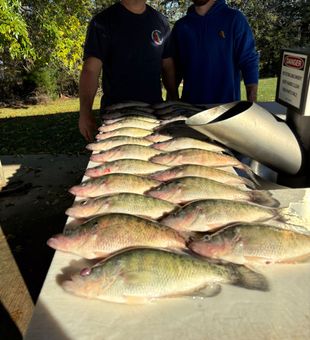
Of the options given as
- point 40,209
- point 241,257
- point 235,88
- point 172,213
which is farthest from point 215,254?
point 40,209

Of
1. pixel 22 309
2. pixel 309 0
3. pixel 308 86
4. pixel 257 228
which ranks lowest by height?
pixel 22 309

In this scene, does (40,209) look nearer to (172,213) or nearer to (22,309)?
(22,309)

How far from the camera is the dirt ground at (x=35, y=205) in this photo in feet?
14.5

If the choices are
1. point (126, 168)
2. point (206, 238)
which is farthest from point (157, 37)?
point (206, 238)

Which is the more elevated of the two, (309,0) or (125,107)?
(309,0)

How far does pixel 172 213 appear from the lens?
6.18ft

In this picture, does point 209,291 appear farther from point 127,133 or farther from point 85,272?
point 127,133

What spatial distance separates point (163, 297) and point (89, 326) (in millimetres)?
276

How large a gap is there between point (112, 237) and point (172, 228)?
0.28 meters

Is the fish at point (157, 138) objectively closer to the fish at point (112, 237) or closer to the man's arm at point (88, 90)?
the man's arm at point (88, 90)

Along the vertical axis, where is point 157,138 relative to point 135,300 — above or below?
above

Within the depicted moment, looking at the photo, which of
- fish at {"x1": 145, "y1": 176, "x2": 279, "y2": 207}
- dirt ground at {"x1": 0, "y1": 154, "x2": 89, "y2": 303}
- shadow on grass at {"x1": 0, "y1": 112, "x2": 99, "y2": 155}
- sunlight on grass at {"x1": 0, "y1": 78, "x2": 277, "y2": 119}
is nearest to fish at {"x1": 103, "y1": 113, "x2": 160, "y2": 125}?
fish at {"x1": 145, "y1": 176, "x2": 279, "y2": 207}

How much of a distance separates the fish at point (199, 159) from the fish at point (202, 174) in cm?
15

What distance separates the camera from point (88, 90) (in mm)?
3979
